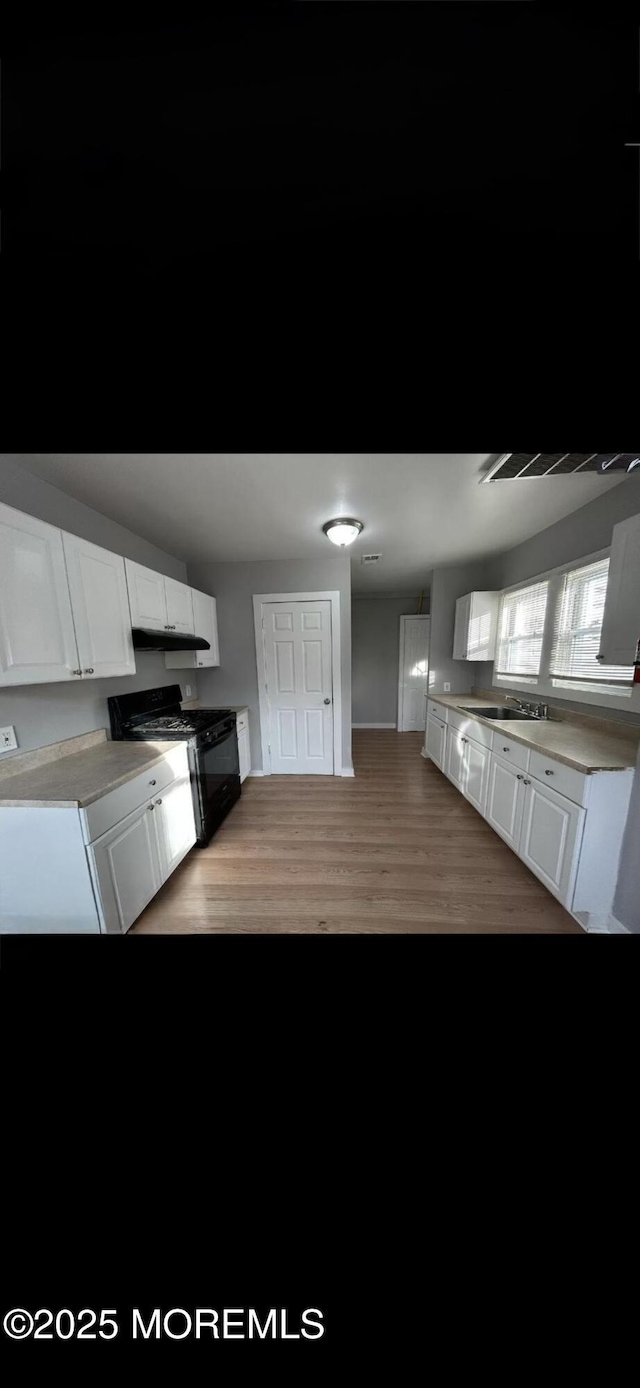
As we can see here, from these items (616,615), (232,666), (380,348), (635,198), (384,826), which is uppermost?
(635,198)

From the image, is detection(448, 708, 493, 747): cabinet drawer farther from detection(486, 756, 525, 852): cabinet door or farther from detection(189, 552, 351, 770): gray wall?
detection(189, 552, 351, 770): gray wall

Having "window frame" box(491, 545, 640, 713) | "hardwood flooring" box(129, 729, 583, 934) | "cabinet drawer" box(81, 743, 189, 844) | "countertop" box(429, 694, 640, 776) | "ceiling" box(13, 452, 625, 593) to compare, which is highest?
"ceiling" box(13, 452, 625, 593)

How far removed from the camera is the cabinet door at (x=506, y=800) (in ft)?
6.85

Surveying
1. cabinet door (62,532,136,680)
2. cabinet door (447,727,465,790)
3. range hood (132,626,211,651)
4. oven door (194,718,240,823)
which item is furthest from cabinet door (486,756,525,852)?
cabinet door (62,532,136,680)

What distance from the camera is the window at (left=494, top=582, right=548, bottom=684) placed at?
8.83ft

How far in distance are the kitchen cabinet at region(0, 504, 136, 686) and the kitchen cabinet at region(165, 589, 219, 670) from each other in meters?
0.91

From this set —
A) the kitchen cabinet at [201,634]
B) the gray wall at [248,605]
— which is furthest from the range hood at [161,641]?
the gray wall at [248,605]

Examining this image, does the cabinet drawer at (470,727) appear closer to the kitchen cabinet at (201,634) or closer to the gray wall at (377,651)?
the gray wall at (377,651)

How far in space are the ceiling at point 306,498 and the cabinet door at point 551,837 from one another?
169 cm

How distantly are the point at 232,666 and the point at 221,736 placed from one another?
994mm
